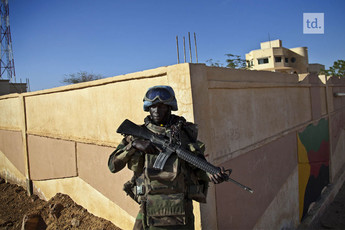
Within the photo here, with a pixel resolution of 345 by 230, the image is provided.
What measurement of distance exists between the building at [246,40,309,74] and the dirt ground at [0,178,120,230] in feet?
109

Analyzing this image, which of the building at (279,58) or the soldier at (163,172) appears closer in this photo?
the soldier at (163,172)

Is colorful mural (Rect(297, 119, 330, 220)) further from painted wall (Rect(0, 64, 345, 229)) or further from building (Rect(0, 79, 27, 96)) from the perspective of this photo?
building (Rect(0, 79, 27, 96))

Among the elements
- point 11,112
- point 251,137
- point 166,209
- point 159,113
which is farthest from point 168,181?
point 11,112

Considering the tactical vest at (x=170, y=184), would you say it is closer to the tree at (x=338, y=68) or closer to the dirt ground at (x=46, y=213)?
the dirt ground at (x=46, y=213)

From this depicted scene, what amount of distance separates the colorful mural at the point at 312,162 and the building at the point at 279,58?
27.7 meters

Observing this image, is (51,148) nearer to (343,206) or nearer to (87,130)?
(87,130)

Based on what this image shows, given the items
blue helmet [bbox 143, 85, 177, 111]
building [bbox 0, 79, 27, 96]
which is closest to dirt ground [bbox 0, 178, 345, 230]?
blue helmet [bbox 143, 85, 177, 111]

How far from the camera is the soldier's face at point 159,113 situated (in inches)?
95.5

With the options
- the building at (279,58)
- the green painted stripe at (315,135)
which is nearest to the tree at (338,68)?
the building at (279,58)

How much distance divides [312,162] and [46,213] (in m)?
7.49

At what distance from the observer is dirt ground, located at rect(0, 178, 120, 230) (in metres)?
4.96

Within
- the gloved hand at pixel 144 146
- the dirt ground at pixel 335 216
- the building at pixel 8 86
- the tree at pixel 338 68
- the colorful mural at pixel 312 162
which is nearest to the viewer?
the gloved hand at pixel 144 146

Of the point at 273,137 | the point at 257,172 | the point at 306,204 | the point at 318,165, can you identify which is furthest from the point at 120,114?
the point at 318,165

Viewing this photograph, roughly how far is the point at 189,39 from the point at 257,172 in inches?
108
